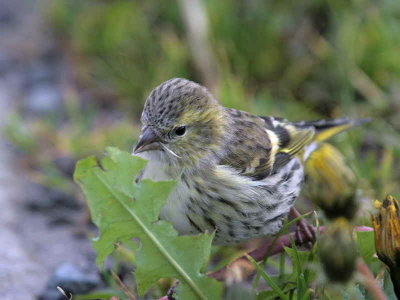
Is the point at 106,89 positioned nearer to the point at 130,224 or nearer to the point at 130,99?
the point at 130,99

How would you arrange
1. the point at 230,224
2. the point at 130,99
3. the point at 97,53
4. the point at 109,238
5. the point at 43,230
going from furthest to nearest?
the point at 97,53 → the point at 130,99 → the point at 43,230 → the point at 230,224 → the point at 109,238

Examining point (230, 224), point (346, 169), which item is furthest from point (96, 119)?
point (346, 169)

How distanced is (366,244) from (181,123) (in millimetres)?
824

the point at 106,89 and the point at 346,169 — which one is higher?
the point at 346,169

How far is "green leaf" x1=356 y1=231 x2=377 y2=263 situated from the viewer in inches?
80.2

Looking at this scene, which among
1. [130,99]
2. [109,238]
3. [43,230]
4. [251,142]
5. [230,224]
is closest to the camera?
[109,238]

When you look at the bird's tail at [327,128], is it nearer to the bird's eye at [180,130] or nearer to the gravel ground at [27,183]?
the bird's eye at [180,130]

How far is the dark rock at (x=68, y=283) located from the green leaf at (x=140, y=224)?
52 centimetres

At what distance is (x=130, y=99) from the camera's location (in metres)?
4.25

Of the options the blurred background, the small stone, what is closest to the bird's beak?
the blurred background

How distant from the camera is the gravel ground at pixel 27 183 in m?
2.84

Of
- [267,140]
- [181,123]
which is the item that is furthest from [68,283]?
[267,140]

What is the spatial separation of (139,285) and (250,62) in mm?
2555

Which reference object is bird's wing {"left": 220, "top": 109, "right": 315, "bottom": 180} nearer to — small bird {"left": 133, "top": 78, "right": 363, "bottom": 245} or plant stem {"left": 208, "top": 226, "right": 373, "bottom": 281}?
small bird {"left": 133, "top": 78, "right": 363, "bottom": 245}
